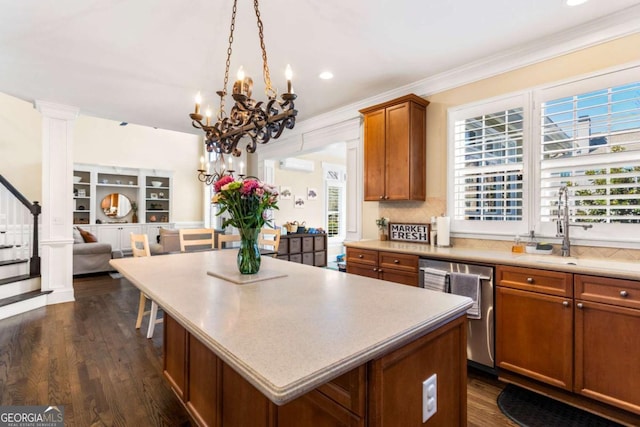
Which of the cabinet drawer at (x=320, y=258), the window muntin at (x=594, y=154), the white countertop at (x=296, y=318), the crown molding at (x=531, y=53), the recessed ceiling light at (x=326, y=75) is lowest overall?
the cabinet drawer at (x=320, y=258)

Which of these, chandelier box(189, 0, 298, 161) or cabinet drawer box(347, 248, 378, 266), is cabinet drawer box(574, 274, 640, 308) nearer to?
cabinet drawer box(347, 248, 378, 266)

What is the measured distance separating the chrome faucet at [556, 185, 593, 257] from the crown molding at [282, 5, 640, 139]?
114 centimetres

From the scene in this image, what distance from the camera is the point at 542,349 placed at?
2.15 metres

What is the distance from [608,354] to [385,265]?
167 cm

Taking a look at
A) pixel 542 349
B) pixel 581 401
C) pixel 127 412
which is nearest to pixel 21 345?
pixel 127 412

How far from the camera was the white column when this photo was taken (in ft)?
14.0

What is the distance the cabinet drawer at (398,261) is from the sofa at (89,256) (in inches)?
232

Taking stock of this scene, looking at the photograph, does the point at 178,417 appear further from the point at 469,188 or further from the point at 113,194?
the point at 113,194

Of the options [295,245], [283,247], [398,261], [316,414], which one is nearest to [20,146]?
[283,247]

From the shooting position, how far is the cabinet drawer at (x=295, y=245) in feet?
19.3

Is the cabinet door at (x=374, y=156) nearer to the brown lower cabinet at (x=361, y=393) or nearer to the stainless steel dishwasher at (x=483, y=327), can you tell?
the stainless steel dishwasher at (x=483, y=327)

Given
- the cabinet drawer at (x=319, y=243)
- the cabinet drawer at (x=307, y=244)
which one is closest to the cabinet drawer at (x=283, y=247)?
the cabinet drawer at (x=307, y=244)

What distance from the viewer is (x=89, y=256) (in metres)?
6.21

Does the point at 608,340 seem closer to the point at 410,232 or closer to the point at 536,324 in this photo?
the point at 536,324
